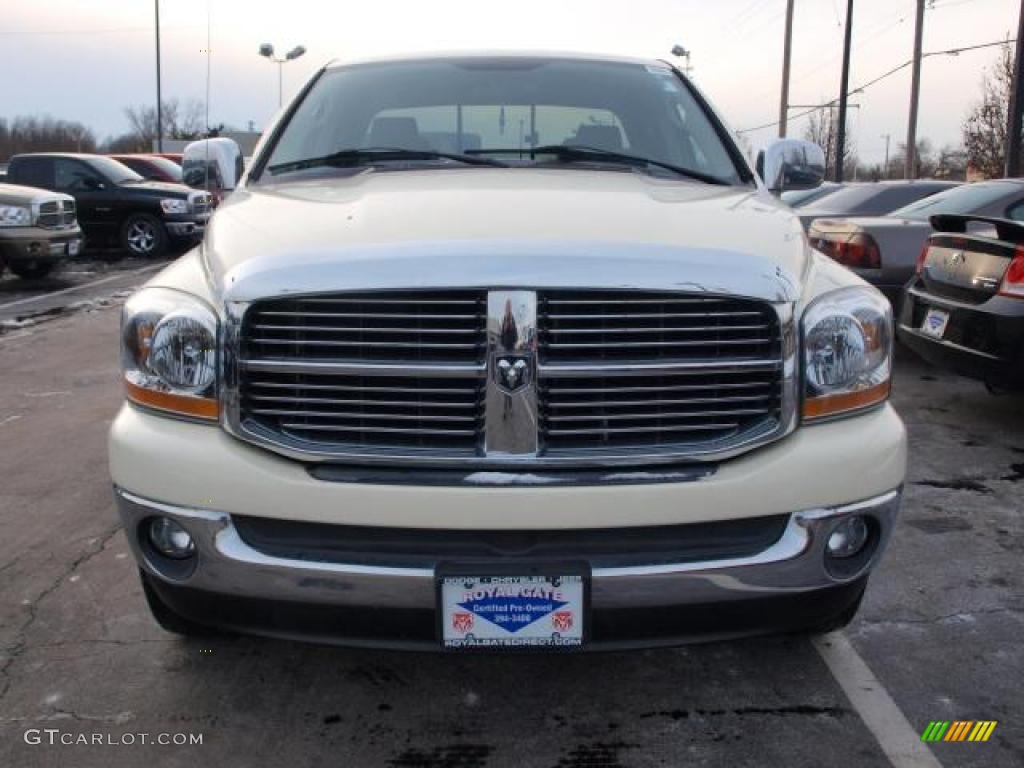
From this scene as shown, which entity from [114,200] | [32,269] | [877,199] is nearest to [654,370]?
[877,199]

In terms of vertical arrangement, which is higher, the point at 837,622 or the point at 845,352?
the point at 845,352

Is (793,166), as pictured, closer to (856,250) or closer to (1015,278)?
(1015,278)

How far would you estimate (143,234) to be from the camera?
17.0m

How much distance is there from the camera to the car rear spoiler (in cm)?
539

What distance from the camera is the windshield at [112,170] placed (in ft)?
55.6

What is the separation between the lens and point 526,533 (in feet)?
7.61

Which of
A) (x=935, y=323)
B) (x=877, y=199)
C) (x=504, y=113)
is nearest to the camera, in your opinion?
(x=504, y=113)

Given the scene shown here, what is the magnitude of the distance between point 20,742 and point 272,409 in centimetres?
118

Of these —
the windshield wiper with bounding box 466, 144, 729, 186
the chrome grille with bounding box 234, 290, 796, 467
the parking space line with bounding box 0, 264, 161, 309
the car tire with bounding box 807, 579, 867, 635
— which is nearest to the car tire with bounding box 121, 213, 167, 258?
the parking space line with bounding box 0, 264, 161, 309

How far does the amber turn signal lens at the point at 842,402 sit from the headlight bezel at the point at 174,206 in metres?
16.0

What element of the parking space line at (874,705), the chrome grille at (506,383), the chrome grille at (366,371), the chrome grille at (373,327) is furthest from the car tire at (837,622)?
the chrome grille at (373,327)

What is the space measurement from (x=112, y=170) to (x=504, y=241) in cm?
1663

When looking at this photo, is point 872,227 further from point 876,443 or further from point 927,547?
point 876,443

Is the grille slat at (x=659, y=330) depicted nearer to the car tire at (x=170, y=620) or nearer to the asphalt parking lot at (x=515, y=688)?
the asphalt parking lot at (x=515, y=688)
